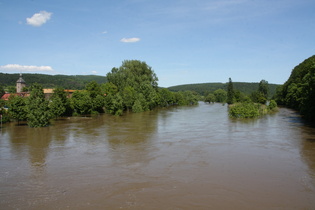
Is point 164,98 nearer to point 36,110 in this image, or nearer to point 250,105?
point 250,105

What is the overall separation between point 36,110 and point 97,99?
17700mm

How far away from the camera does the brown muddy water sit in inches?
416

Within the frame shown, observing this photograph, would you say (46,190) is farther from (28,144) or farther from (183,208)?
(28,144)

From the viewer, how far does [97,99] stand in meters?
47.8

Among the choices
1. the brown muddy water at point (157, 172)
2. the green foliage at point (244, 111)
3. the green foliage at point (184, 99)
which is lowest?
the brown muddy water at point (157, 172)

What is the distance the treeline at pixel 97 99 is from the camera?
102 feet

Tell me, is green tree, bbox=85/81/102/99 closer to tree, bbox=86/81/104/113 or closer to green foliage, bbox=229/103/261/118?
tree, bbox=86/81/104/113

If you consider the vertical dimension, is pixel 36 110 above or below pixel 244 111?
above

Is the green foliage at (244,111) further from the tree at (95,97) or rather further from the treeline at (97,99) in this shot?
the tree at (95,97)

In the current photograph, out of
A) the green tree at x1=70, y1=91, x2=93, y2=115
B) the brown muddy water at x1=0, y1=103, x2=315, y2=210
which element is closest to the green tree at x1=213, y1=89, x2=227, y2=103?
the green tree at x1=70, y1=91, x2=93, y2=115

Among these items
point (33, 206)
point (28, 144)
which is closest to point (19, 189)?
point (33, 206)

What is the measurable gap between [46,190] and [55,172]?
8.63ft

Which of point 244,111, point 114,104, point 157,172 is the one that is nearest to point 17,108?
point 114,104

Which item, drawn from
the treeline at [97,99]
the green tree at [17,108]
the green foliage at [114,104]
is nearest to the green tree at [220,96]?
the treeline at [97,99]
